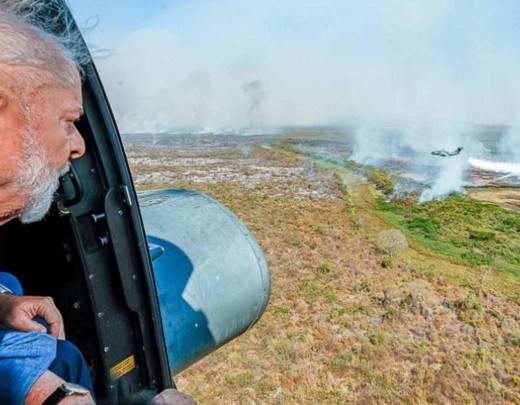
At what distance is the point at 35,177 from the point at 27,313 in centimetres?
79

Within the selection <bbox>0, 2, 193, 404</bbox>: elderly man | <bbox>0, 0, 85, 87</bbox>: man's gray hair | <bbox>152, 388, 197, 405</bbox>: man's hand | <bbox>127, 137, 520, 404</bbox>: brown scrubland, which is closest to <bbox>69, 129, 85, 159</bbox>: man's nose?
<bbox>0, 2, 193, 404</bbox>: elderly man

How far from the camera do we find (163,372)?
2412mm

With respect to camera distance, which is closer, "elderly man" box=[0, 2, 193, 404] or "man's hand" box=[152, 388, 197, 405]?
"elderly man" box=[0, 2, 193, 404]

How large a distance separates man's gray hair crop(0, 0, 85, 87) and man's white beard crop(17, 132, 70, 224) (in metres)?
0.20

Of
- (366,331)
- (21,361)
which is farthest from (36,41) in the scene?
(366,331)

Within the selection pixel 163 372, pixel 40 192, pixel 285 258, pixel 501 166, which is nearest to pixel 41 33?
pixel 40 192

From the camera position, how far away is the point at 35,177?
1.32 metres

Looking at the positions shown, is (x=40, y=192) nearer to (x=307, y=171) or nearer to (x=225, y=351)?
(x=225, y=351)

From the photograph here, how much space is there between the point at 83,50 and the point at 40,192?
756mm

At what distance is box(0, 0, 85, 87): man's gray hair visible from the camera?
1253mm

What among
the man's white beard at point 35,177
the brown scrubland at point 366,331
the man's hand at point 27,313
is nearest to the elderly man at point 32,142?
the man's white beard at point 35,177

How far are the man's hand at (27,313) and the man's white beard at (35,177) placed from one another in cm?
53

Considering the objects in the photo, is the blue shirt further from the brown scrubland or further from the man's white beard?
the brown scrubland

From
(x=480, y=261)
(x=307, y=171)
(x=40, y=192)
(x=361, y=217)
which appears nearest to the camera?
(x=40, y=192)
